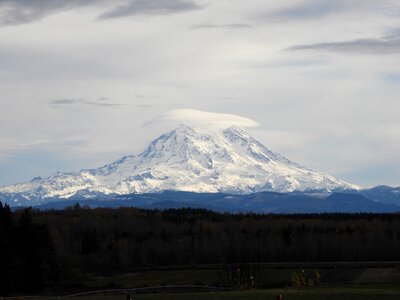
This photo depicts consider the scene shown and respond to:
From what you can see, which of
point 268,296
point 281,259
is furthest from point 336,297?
point 281,259

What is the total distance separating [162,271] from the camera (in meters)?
169

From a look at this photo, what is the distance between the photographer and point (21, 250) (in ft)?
431

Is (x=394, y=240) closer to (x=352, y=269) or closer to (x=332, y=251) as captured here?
(x=332, y=251)

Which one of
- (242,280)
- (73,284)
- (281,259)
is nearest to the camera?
(242,280)

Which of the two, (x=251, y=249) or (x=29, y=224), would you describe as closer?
(x=29, y=224)

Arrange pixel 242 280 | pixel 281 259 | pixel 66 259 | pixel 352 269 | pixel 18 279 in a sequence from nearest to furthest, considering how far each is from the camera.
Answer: pixel 242 280 < pixel 18 279 < pixel 352 269 < pixel 66 259 < pixel 281 259

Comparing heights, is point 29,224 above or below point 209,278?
above

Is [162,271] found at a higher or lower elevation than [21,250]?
lower

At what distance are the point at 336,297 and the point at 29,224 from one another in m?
79.4

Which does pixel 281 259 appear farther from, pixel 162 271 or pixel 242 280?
pixel 242 280

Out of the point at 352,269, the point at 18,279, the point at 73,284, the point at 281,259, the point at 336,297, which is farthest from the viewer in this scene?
the point at 281,259

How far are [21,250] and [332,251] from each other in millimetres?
74702

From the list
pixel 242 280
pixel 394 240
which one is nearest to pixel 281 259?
pixel 394 240

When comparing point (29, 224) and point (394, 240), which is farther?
point (394, 240)
